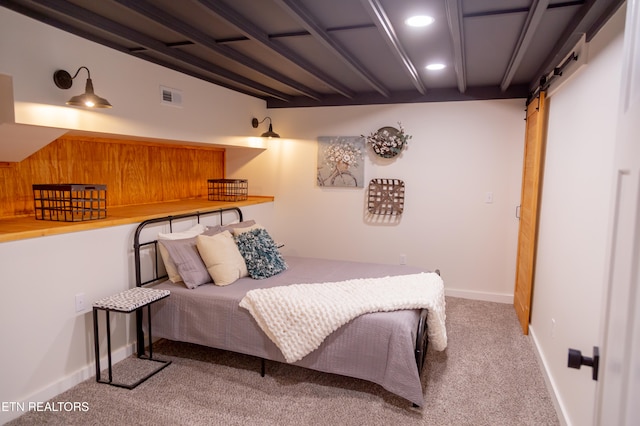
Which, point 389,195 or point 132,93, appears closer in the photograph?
point 132,93

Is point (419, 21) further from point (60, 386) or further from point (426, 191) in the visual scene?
point (60, 386)

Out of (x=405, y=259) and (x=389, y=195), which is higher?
(x=389, y=195)

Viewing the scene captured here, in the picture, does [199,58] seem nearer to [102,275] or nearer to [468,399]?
[102,275]

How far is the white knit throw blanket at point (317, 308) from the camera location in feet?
8.29

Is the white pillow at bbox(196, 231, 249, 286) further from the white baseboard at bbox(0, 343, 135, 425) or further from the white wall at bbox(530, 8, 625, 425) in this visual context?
the white wall at bbox(530, 8, 625, 425)

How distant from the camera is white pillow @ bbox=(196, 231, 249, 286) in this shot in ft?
10.1

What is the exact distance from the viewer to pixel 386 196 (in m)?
4.68

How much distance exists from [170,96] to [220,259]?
1.54 m

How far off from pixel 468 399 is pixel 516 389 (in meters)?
0.39

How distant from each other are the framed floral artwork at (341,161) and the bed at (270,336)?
4.98ft

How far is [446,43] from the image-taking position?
282cm

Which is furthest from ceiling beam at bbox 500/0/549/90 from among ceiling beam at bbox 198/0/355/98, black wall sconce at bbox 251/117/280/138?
black wall sconce at bbox 251/117/280/138

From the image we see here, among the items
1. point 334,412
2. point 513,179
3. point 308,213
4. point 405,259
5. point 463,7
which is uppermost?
point 463,7

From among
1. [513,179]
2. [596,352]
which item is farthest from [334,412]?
[513,179]
